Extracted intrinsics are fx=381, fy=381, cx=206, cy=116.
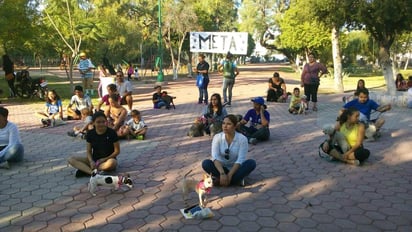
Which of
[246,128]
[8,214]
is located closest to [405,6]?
[246,128]

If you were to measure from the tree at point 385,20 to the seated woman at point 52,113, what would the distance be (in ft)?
33.4

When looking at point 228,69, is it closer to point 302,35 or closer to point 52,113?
point 52,113

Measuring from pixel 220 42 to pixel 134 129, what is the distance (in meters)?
8.59

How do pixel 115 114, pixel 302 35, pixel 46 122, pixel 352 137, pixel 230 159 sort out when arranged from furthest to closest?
pixel 302 35 < pixel 46 122 < pixel 115 114 < pixel 352 137 < pixel 230 159

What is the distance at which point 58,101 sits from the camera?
10.8 meters

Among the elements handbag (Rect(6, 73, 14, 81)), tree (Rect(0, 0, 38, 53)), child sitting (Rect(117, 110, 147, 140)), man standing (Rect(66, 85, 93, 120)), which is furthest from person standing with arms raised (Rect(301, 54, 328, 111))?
handbag (Rect(6, 73, 14, 81))

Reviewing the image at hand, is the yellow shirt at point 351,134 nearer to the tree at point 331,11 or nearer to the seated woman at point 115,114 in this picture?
the seated woman at point 115,114

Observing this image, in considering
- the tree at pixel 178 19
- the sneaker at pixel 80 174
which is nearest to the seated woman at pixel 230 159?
the sneaker at pixel 80 174

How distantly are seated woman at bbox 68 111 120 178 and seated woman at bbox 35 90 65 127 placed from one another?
4964mm

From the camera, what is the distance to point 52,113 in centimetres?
1052

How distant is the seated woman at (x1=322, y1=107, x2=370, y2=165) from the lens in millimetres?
6031

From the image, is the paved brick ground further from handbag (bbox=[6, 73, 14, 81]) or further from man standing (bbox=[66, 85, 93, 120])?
handbag (bbox=[6, 73, 14, 81])

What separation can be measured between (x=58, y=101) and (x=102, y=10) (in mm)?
26068

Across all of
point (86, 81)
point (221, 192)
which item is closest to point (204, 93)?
point (86, 81)
